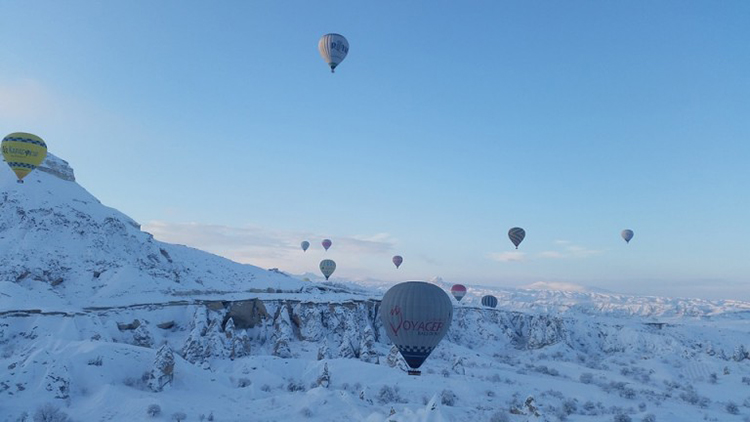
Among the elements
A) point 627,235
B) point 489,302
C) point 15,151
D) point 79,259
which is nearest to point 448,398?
point 79,259

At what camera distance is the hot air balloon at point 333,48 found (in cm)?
4812

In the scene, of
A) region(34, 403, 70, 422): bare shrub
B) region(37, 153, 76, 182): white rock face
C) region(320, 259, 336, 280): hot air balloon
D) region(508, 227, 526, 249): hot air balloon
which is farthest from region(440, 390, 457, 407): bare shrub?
region(37, 153, 76, 182): white rock face

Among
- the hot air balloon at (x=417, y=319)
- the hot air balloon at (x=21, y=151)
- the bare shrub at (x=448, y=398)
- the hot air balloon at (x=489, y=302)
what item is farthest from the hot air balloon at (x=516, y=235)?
the hot air balloon at (x=21, y=151)

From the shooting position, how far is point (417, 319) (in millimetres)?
27516

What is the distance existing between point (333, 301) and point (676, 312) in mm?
120438

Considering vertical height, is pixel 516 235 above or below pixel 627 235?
below

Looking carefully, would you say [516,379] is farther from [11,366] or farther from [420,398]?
[11,366]

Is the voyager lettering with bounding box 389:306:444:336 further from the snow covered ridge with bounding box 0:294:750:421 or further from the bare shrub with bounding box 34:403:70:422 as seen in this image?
the bare shrub with bounding box 34:403:70:422

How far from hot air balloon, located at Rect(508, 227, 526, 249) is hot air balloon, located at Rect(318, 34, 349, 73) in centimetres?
3455

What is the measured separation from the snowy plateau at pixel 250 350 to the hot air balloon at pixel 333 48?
25.9 metres

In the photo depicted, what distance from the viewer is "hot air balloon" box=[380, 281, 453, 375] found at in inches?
1084

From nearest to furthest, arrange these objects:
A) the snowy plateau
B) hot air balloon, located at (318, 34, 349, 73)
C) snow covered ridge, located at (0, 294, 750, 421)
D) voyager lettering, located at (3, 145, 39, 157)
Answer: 1. snow covered ridge, located at (0, 294, 750, 421)
2. the snowy plateau
3. voyager lettering, located at (3, 145, 39, 157)
4. hot air balloon, located at (318, 34, 349, 73)

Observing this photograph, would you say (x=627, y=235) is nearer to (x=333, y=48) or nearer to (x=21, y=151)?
(x=333, y=48)

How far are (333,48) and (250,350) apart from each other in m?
30.3
